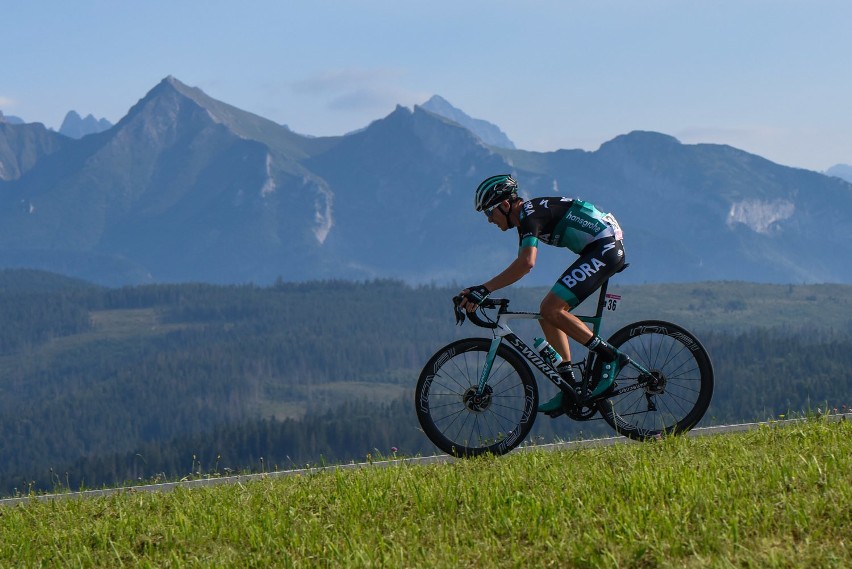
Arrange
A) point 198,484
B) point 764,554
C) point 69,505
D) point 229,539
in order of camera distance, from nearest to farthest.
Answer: point 764,554, point 229,539, point 69,505, point 198,484

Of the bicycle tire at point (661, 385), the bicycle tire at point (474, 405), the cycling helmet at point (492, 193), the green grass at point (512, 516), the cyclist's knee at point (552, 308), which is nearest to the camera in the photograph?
the green grass at point (512, 516)

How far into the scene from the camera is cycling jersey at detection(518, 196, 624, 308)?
440 inches

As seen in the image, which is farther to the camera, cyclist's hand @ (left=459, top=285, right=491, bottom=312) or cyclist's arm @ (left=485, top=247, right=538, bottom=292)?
cyclist's hand @ (left=459, top=285, right=491, bottom=312)

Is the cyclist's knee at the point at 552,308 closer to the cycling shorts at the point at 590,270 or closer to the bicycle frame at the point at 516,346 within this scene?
the cycling shorts at the point at 590,270

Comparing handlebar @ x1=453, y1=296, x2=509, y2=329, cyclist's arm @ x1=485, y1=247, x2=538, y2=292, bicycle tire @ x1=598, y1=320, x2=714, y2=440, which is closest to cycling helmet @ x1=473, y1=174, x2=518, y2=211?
cyclist's arm @ x1=485, y1=247, x2=538, y2=292


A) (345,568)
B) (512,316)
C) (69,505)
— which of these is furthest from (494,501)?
(69,505)

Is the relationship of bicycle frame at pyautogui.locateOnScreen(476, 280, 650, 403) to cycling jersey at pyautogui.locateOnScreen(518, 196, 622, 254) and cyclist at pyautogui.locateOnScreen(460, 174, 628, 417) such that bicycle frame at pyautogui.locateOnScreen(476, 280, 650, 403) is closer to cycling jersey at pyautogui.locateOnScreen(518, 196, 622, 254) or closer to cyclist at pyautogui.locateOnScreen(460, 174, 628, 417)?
cyclist at pyautogui.locateOnScreen(460, 174, 628, 417)

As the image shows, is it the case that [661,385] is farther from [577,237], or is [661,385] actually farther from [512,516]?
[512,516]

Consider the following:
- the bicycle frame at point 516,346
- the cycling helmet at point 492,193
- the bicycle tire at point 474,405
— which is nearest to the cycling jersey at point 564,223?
the cycling helmet at point 492,193

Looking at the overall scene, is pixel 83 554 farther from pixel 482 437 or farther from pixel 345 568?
pixel 482 437

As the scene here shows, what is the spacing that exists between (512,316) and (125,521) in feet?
14.9

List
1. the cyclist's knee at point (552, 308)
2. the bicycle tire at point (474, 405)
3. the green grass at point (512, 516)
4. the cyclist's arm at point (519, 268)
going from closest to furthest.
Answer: the green grass at point (512, 516), the cyclist's arm at point (519, 268), the cyclist's knee at point (552, 308), the bicycle tire at point (474, 405)

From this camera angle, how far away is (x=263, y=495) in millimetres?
10156

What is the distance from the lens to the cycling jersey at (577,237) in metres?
11.2
